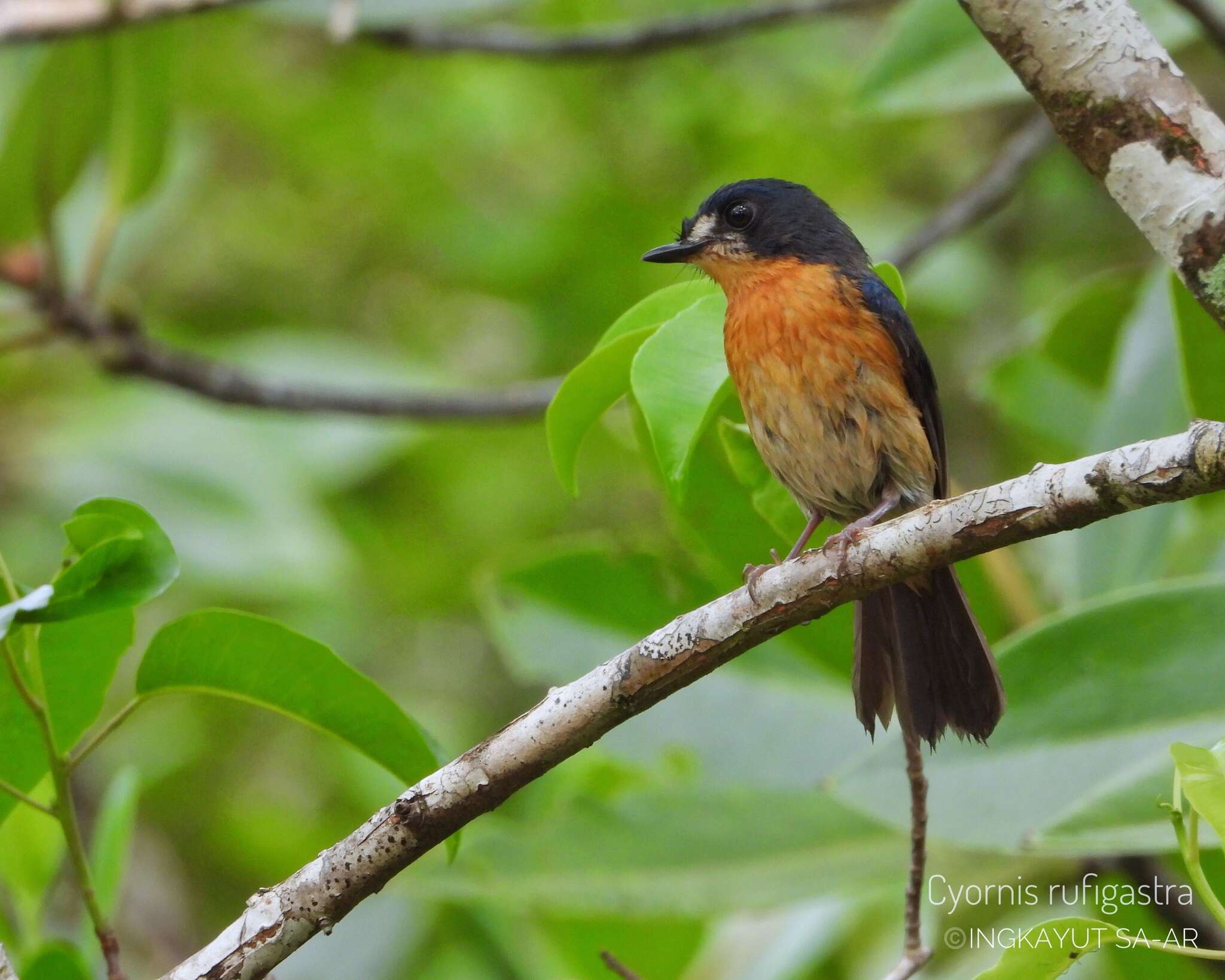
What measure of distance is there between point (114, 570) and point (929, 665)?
178 centimetres

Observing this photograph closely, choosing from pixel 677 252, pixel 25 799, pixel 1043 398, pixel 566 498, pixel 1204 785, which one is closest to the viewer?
pixel 1204 785

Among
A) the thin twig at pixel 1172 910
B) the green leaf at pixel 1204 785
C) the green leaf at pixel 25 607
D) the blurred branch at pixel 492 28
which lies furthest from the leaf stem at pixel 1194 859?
the blurred branch at pixel 492 28

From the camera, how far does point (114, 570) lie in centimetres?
208

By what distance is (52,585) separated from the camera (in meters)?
2.03

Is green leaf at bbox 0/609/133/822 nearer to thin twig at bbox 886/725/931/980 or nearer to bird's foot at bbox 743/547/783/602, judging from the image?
bird's foot at bbox 743/547/783/602

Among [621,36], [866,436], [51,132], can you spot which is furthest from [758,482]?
[51,132]

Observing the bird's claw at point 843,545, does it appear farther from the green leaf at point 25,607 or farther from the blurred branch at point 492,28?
the blurred branch at point 492,28

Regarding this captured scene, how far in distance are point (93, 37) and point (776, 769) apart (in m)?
3.27

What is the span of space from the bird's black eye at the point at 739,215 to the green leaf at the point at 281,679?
1.92 metres

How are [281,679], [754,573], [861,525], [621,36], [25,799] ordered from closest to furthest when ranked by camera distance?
[25,799] < [281,679] < [754,573] < [861,525] < [621,36]

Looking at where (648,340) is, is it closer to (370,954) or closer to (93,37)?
(370,954)

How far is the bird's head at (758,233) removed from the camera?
12.2 feet

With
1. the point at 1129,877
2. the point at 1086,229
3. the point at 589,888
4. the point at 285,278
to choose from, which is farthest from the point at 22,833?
the point at 1086,229

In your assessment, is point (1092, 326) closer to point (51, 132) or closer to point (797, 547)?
point (797, 547)
